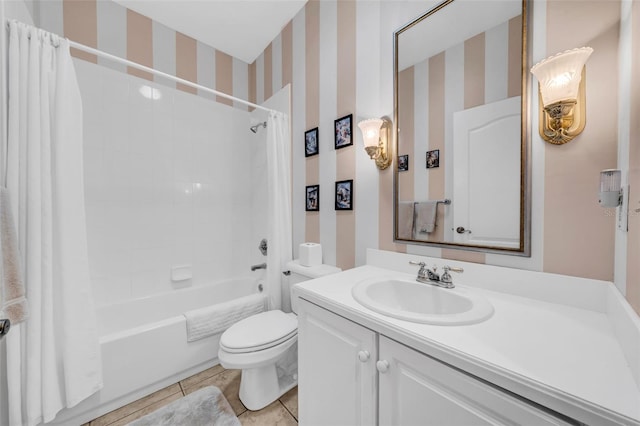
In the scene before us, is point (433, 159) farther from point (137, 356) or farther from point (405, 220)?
point (137, 356)

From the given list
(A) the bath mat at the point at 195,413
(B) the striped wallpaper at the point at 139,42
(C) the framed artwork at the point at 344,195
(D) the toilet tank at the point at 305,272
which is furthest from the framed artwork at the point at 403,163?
(B) the striped wallpaper at the point at 139,42

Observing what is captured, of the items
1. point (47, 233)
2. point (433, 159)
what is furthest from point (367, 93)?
point (47, 233)

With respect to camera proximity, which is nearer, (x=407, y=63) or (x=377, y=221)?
(x=407, y=63)

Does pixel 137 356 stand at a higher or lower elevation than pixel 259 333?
lower

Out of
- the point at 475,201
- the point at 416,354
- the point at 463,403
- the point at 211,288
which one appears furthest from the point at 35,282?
the point at 475,201

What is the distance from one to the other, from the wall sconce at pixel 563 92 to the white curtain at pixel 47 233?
2.11m

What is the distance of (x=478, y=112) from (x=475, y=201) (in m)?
0.40

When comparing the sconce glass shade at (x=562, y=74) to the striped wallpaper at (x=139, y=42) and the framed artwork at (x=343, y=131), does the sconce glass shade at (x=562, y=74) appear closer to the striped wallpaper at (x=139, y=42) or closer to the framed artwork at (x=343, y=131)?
the framed artwork at (x=343, y=131)

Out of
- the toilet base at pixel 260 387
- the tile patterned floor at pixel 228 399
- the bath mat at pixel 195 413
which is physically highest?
the toilet base at pixel 260 387

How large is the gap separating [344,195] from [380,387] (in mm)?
1087

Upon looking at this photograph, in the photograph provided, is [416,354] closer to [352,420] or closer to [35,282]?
[352,420]

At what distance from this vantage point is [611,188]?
26.9 inches

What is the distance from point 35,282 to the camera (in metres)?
1.13

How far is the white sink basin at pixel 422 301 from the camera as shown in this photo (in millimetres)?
749
